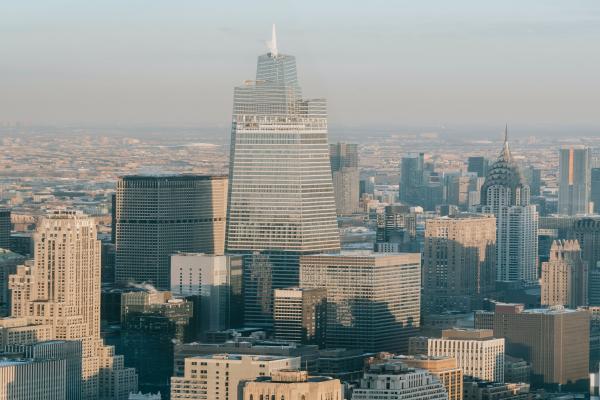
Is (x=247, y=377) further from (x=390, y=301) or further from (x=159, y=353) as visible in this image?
(x=390, y=301)

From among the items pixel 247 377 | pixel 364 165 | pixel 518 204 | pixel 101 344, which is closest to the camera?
pixel 247 377

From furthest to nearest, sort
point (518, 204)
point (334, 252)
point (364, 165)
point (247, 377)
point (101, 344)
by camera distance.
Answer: point (518, 204) < point (364, 165) < point (334, 252) < point (101, 344) < point (247, 377)

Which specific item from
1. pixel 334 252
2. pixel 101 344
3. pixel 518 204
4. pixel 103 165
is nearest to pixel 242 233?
pixel 334 252

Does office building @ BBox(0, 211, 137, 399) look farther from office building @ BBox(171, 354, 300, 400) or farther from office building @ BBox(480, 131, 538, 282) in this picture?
office building @ BBox(480, 131, 538, 282)

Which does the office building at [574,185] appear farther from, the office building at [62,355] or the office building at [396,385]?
the office building at [396,385]

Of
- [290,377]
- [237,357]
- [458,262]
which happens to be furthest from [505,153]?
[290,377]

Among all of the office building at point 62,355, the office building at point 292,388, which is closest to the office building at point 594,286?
the office building at point 62,355

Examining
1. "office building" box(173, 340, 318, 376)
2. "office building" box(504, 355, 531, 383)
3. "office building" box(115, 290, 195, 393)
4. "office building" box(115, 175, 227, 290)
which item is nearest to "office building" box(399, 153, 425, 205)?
"office building" box(115, 175, 227, 290)
